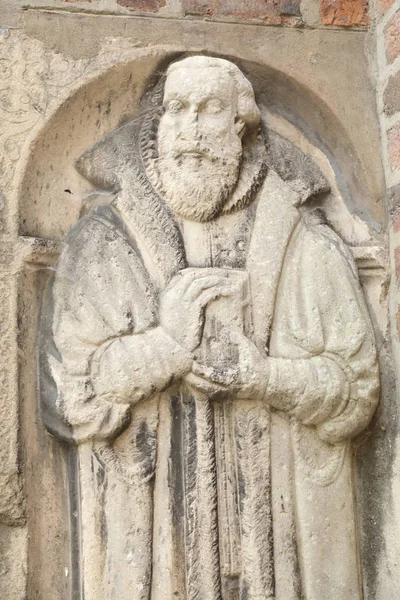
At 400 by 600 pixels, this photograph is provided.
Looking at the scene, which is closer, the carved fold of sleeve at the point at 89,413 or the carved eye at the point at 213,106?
the carved fold of sleeve at the point at 89,413

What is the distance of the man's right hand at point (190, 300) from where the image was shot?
89.8 inches

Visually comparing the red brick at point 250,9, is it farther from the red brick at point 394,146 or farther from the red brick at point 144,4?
the red brick at point 394,146

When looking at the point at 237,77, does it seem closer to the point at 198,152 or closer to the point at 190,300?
the point at 198,152

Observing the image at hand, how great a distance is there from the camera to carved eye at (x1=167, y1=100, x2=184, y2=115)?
2400 millimetres

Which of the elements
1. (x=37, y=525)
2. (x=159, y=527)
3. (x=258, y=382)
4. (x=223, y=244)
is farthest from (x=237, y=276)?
(x=37, y=525)

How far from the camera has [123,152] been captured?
246cm

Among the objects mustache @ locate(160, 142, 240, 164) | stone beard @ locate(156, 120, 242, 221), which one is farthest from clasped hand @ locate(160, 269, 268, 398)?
mustache @ locate(160, 142, 240, 164)

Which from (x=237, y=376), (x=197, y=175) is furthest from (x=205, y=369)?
(x=197, y=175)

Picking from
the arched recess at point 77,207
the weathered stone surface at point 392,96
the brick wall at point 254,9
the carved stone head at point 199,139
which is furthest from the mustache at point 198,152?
the weathered stone surface at point 392,96

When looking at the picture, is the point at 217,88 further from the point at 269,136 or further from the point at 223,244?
the point at 223,244

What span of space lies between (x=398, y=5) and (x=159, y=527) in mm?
1570

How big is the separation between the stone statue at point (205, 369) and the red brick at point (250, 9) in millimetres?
180

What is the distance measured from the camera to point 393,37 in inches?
99.3

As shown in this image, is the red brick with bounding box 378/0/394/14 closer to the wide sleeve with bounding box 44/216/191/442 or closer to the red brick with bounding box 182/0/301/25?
the red brick with bounding box 182/0/301/25
